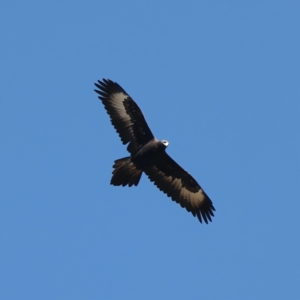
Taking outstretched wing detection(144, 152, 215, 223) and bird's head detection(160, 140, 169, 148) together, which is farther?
outstretched wing detection(144, 152, 215, 223)

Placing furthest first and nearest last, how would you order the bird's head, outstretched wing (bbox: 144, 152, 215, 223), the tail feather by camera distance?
outstretched wing (bbox: 144, 152, 215, 223) < the bird's head < the tail feather

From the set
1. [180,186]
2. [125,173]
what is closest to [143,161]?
[125,173]

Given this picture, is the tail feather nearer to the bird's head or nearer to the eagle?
the eagle

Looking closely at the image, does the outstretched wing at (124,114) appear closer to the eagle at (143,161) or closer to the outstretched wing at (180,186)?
the eagle at (143,161)

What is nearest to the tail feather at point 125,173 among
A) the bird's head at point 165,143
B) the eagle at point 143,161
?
the eagle at point 143,161

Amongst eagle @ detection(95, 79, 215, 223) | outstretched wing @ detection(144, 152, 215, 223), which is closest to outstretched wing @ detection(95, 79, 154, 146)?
eagle @ detection(95, 79, 215, 223)

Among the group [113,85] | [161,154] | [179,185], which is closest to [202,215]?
[179,185]

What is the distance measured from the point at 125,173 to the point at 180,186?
241 cm

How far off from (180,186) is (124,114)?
2790 millimetres

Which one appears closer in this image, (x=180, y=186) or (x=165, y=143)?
(x=165, y=143)

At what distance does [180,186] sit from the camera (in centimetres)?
2288

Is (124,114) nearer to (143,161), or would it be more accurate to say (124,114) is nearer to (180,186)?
(143,161)

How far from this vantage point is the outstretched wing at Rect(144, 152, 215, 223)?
22484mm

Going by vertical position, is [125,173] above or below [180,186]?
below
